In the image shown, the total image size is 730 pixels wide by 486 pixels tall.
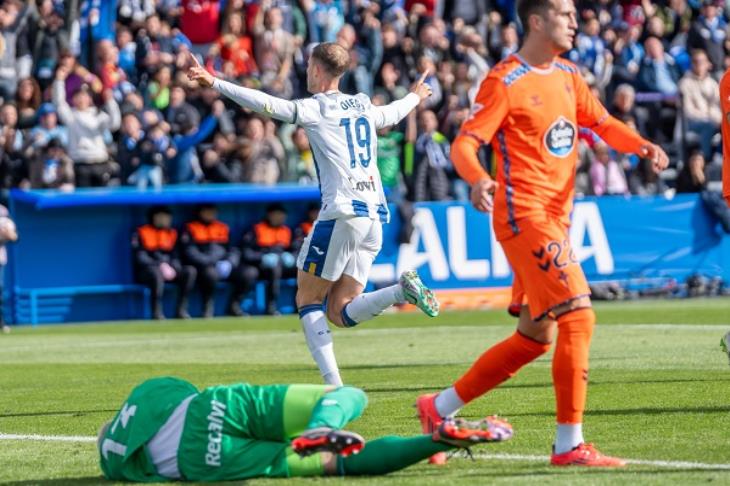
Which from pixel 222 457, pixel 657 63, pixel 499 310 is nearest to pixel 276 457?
pixel 222 457

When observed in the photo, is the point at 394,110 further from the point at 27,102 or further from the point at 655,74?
the point at 655,74

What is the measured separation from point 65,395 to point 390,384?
2.42 m

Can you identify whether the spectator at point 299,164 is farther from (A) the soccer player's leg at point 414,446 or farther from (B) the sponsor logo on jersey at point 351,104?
(A) the soccer player's leg at point 414,446

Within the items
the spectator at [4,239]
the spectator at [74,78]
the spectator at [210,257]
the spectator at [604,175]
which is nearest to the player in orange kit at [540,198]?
the spectator at [4,239]

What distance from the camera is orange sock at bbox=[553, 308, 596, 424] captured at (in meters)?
7.20

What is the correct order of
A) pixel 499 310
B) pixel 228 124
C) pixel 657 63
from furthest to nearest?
pixel 657 63 < pixel 228 124 < pixel 499 310

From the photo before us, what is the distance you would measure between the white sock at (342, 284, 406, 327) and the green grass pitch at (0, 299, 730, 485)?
0.58 m

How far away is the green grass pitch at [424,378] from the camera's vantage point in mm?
7406

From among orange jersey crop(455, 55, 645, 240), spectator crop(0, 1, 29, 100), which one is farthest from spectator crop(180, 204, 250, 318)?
orange jersey crop(455, 55, 645, 240)

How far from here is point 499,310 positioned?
22.0 m

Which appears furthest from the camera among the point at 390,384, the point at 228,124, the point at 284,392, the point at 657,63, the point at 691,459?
the point at 657,63

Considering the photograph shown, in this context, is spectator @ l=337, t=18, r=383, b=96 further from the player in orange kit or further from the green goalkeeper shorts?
the green goalkeeper shorts

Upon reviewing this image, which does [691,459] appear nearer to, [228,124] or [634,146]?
[634,146]

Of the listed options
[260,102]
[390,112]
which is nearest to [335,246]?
[390,112]
